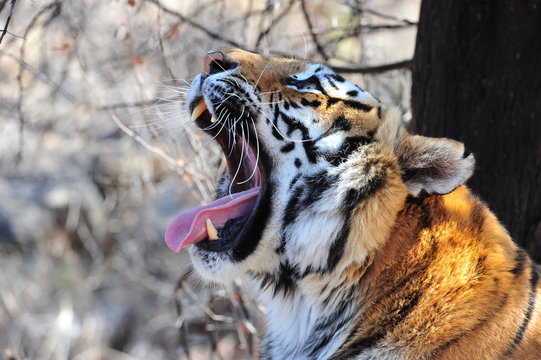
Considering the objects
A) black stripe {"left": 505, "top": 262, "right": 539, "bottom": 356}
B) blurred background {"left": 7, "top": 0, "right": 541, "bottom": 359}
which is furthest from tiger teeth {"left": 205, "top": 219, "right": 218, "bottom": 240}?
blurred background {"left": 7, "top": 0, "right": 541, "bottom": 359}

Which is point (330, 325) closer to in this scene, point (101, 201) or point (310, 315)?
point (310, 315)

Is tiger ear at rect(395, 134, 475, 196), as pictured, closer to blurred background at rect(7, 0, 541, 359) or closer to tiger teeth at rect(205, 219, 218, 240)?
tiger teeth at rect(205, 219, 218, 240)

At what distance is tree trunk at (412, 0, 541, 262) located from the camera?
9.45ft

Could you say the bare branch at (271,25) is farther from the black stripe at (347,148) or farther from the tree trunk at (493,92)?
the black stripe at (347,148)

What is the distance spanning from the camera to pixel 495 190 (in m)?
3.11

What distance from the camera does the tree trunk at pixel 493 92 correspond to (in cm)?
288

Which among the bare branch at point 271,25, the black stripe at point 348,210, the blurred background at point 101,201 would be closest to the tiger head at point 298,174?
the black stripe at point 348,210

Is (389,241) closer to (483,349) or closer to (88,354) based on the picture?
(483,349)

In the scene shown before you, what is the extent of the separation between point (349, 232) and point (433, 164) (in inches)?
14.2

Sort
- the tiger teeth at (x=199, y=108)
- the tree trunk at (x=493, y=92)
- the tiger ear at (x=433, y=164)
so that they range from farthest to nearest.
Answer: the tree trunk at (x=493, y=92) → the tiger teeth at (x=199, y=108) → the tiger ear at (x=433, y=164)

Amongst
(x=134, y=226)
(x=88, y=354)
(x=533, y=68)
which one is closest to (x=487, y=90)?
(x=533, y=68)

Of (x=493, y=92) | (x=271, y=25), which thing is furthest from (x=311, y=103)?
(x=271, y=25)

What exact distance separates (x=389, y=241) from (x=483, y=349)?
454mm

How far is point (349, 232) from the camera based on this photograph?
2.28 metres
